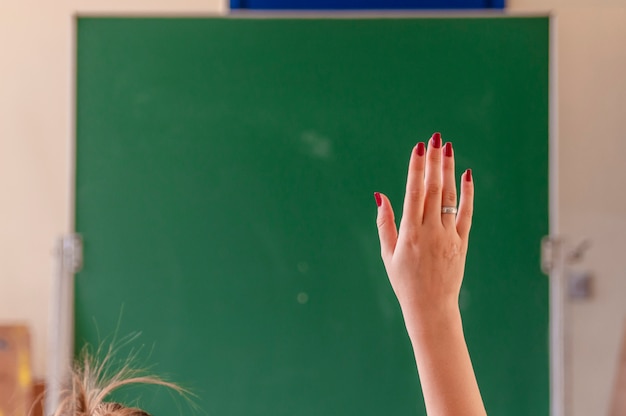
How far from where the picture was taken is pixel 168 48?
2.32 meters

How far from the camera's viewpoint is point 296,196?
2301 millimetres

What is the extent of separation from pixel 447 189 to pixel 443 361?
6.3 inches

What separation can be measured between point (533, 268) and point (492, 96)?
59cm

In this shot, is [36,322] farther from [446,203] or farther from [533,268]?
[446,203]

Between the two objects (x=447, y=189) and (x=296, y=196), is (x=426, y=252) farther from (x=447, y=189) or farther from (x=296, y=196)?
(x=296, y=196)

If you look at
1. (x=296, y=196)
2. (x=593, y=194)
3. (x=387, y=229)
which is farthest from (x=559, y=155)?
(x=387, y=229)

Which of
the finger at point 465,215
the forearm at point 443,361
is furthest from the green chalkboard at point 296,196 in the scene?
the forearm at point 443,361

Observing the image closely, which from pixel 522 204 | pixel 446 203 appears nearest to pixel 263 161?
pixel 522 204

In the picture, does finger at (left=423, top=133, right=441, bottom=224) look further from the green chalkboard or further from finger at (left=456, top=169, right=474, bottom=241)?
the green chalkboard

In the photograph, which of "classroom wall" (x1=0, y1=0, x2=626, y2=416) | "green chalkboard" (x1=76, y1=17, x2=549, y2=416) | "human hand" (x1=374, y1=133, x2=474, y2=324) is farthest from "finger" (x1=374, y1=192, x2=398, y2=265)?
"classroom wall" (x1=0, y1=0, x2=626, y2=416)

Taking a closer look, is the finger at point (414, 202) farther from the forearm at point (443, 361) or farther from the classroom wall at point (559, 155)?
the classroom wall at point (559, 155)

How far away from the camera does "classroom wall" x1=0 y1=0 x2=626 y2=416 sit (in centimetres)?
233

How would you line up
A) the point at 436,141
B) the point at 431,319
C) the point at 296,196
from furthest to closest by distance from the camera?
the point at 296,196, the point at 436,141, the point at 431,319

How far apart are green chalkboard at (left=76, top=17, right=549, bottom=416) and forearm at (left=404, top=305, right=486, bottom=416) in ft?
5.46
